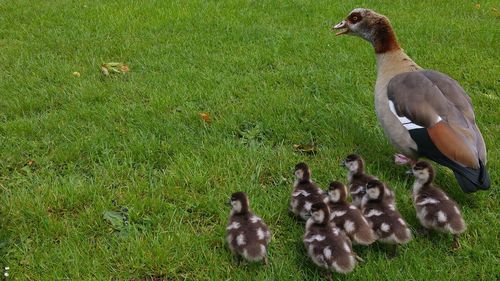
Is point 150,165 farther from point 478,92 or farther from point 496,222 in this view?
point 478,92

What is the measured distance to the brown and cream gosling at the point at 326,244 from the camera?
321cm

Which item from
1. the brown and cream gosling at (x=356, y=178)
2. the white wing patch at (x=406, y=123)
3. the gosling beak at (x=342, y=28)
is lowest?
the brown and cream gosling at (x=356, y=178)

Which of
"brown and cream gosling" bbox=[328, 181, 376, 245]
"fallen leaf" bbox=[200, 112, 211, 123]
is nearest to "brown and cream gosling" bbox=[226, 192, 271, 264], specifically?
"brown and cream gosling" bbox=[328, 181, 376, 245]

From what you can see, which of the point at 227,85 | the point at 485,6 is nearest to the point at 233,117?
the point at 227,85

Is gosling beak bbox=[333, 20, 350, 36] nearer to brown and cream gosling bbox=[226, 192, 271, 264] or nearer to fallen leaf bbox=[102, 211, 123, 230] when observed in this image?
brown and cream gosling bbox=[226, 192, 271, 264]

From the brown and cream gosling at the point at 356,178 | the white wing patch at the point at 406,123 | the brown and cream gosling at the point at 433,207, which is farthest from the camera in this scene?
the white wing patch at the point at 406,123

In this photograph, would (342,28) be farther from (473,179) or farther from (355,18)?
(473,179)

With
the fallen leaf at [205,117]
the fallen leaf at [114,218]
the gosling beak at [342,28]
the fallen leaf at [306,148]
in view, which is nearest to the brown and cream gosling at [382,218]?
the fallen leaf at [306,148]

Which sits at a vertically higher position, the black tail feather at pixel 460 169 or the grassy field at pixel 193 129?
the black tail feather at pixel 460 169

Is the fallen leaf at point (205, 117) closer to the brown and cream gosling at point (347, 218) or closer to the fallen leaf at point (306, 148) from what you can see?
the fallen leaf at point (306, 148)

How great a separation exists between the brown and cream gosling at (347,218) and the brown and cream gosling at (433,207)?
49cm

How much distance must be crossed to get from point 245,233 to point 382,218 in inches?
37.9

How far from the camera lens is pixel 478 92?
246 inches

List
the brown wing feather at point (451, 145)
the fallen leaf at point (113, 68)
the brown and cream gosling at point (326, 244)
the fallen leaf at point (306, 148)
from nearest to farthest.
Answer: the brown and cream gosling at point (326, 244)
the brown wing feather at point (451, 145)
the fallen leaf at point (306, 148)
the fallen leaf at point (113, 68)
